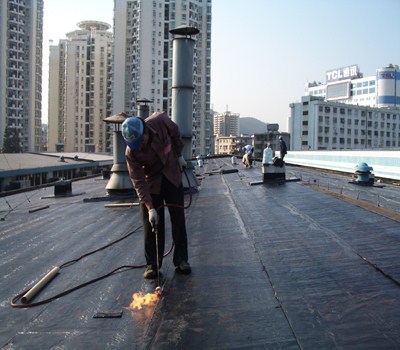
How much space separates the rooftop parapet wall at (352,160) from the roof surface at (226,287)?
43.8 ft

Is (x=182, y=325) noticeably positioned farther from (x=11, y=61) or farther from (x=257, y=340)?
(x=11, y=61)

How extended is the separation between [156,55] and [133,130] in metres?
74.6

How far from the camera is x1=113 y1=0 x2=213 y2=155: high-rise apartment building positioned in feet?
243

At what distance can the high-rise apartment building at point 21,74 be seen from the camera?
6219 cm

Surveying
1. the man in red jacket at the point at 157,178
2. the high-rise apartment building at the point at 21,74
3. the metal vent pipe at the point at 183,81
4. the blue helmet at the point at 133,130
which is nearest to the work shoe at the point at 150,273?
the man in red jacket at the point at 157,178

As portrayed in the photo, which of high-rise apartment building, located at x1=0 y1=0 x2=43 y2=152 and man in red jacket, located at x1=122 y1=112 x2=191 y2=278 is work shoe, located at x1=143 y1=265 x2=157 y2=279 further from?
high-rise apartment building, located at x1=0 y1=0 x2=43 y2=152

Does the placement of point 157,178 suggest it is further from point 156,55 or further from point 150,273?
point 156,55

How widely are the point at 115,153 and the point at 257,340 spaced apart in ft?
31.5

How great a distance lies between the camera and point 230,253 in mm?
4176

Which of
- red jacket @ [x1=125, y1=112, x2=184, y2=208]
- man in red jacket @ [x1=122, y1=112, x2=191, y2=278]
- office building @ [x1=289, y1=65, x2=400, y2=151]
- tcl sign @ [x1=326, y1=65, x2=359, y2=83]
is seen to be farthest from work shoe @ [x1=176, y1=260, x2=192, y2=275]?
tcl sign @ [x1=326, y1=65, x2=359, y2=83]

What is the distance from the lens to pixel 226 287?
10.5 ft

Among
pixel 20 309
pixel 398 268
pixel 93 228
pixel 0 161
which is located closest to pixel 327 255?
pixel 398 268

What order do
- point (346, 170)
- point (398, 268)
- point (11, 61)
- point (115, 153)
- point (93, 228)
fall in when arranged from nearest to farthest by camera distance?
point (398, 268) < point (93, 228) < point (115, 153) < point (346, 170) < point (11, 61)

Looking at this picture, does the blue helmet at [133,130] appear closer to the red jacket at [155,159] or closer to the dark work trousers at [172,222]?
the red jacket at [155,159]
